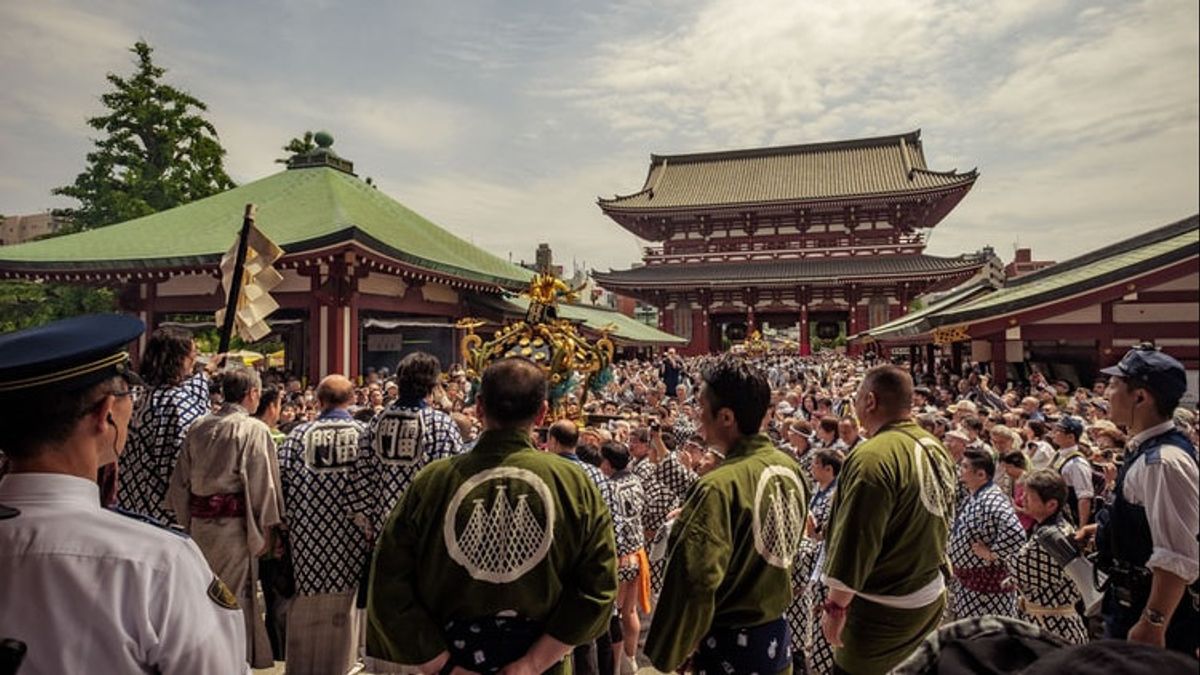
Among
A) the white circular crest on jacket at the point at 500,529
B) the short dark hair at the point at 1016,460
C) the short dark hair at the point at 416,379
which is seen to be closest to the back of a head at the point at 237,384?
the short dark hair at the point at 416,379

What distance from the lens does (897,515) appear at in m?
2.74

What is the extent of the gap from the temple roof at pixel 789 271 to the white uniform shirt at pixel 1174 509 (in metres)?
26.6

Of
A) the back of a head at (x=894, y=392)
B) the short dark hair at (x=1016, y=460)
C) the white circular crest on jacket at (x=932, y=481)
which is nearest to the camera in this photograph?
the white circular crest on jacket at (x=932, y=481)

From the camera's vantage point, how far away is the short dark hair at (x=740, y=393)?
8.42ft

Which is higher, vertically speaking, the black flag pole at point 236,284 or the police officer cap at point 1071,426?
the black flag pole at point 236,284

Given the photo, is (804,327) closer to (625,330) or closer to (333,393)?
(625,330)

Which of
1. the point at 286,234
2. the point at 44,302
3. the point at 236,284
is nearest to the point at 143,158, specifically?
the point at 44,302

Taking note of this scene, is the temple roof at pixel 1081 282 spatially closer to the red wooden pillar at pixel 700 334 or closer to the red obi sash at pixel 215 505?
the red obi sash at pixel 215 505

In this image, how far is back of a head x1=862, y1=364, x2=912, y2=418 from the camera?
9.92 ft

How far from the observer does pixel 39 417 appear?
1.37 meters

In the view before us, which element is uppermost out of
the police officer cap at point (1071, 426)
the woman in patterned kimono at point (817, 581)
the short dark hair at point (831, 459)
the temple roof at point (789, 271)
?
the temple roof at point (789, 271)

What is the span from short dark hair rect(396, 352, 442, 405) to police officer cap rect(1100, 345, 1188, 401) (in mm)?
3271

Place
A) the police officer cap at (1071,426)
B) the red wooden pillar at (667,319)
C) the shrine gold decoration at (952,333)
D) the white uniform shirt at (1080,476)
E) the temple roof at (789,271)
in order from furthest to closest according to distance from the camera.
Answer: the red wooden pillar at (667,319) → the temple roof at (789,271) → the shrine gold decoration at (952,333) → the police officer cap at (1071,426) → the white uniform shirt at (1080,476)

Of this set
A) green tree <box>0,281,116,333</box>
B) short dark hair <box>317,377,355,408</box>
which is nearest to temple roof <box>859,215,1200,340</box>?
short dark hair <box>317,377,355,408</box>
